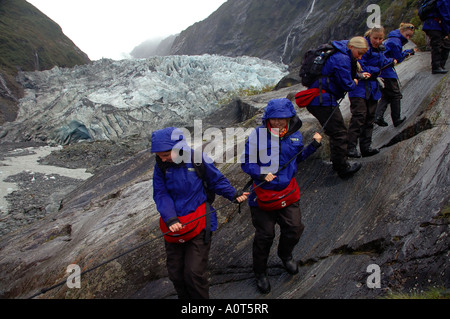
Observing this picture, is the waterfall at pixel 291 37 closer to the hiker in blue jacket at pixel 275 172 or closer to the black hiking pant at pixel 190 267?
the hiker in blue jacket at pixel 275 172

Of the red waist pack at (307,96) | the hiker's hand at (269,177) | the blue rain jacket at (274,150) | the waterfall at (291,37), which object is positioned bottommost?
the hiker's hand at (269,177)

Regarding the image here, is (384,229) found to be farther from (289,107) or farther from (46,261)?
(46,261)

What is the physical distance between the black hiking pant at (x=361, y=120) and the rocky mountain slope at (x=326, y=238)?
39 cm

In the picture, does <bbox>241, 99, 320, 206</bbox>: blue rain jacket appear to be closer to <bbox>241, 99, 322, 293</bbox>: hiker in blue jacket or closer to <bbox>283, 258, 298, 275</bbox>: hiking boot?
<bbox>241, 99, 322, 293</bbox>: hiker in blue jacket

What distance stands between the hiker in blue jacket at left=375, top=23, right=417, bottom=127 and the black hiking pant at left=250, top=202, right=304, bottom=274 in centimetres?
334

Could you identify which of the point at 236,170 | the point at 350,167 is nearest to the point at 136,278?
the point at 236,170

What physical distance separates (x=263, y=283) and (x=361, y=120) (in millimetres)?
2857

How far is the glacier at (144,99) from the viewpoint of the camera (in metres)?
26.1

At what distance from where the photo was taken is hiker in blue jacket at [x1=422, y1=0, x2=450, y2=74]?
19.0ft

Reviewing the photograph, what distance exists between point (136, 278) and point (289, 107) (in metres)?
3.08

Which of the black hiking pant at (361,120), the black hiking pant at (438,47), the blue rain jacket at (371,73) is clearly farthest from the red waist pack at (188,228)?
the black hiking pant at (438,47)

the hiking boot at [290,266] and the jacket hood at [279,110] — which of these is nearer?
the jacket hood at [279,110]

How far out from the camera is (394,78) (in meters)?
5.36

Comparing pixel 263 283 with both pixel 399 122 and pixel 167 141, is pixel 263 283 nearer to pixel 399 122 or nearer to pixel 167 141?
pixel 167 141
